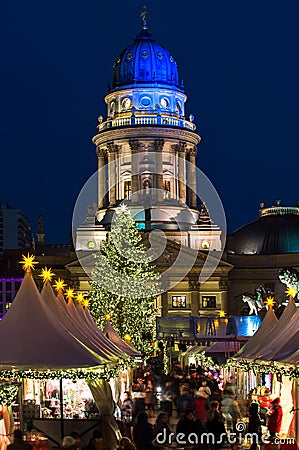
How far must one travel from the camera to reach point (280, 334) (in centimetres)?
2711

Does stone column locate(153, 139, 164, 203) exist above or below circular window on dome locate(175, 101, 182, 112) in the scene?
below

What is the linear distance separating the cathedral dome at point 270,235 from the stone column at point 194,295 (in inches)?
489

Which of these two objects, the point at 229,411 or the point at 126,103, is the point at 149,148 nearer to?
the point at 126,103

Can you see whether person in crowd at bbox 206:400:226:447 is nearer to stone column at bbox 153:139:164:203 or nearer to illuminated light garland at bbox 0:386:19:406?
illuminated light garland at bbox 0:386:19:406

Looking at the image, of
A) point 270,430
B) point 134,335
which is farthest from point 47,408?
point 134,335

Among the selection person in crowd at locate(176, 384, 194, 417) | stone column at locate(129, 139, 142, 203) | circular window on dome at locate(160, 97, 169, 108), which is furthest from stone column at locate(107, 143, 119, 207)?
person in crowd at locate(176, 384, 194, 417)

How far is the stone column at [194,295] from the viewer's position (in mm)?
90500

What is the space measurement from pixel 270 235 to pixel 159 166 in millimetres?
14038

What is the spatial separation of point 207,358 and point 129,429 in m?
20.1

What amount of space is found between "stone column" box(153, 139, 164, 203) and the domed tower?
0.31 feet

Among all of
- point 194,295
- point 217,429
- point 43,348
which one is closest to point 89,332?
point 43,348

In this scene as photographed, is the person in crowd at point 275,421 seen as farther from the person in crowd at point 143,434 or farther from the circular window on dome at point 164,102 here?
the circular window on dome at point 164,102

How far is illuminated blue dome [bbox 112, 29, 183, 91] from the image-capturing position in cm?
10112

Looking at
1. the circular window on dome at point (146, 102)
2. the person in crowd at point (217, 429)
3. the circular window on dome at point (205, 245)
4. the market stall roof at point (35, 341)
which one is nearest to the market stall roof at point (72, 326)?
the market stall roof at point (35, 341)
